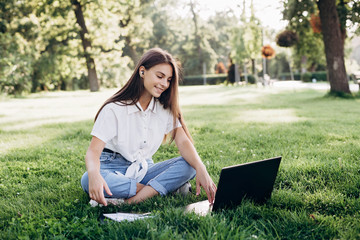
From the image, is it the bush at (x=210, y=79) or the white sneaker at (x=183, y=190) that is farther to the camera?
the bush at (x=210, y=79)

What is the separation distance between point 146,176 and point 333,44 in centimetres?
1014

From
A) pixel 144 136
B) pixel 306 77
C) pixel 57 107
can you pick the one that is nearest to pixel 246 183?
pixel 144 136

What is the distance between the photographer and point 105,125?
2338 millimetres

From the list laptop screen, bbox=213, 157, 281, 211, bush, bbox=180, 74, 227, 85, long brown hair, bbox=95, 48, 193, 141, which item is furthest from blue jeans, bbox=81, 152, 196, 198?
bush, bbox=180, 74, 227, 85

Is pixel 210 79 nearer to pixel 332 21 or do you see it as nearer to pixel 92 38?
pixel 92 38

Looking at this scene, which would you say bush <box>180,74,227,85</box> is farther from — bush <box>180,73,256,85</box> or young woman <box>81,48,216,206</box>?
young woman <box>81,48,216,206</box>

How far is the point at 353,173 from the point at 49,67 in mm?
21786

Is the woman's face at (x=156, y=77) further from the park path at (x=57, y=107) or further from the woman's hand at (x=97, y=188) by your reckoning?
the park path at (x=57, y=107)

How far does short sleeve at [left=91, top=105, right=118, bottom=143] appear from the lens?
2.29 m

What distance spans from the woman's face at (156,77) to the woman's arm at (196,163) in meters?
0.44

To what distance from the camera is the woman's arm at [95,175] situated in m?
2.07

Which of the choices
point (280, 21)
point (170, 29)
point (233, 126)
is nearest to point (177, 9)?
point (170, 29)

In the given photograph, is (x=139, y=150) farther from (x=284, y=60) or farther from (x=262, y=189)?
(x=284, y=60)

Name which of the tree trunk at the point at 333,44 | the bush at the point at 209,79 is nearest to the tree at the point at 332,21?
the tree trunk at the point at 333,44
